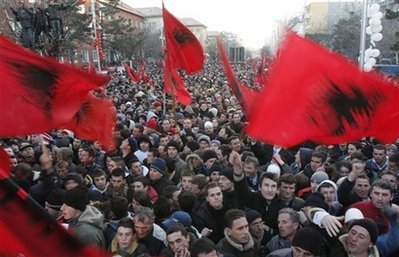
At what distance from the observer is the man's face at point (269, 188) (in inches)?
211

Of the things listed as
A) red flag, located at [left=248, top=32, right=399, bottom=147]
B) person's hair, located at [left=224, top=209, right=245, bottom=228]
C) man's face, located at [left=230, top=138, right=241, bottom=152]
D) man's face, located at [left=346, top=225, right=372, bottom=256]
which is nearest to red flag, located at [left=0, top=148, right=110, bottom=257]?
red flag, located at [left=248, top=32, right=399, bottom=147]

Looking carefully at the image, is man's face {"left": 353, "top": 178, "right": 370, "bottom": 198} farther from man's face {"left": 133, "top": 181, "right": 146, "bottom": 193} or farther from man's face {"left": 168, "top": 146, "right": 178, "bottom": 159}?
man's face {"left": 168, "top": 146, "right": 178, "bottom": 159}

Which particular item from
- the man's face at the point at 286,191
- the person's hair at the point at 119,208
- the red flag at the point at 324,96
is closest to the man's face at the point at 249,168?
the man's face at the point at 286,191

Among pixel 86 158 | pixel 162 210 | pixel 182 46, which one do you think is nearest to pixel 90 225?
pixel 162 210

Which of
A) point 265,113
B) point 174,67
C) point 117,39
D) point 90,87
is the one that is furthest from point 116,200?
point 117,39

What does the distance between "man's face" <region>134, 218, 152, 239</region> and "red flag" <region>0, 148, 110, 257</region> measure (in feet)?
6.79

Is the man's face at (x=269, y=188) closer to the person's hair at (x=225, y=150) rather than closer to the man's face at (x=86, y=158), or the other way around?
the person's hair at (x=225, y=150)

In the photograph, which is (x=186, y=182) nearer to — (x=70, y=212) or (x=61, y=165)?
(x=70, y=212)

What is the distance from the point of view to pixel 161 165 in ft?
21.8

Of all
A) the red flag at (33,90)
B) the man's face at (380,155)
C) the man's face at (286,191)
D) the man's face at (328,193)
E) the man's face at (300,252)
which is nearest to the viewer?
the red flag at (33,90)

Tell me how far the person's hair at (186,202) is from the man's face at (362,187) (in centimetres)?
179

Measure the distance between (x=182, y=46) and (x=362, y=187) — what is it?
5.35 metres

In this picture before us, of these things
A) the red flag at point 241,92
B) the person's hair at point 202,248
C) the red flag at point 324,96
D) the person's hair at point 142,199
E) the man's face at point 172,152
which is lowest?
the man's face at point 172,152

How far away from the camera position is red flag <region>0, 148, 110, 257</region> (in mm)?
2191
